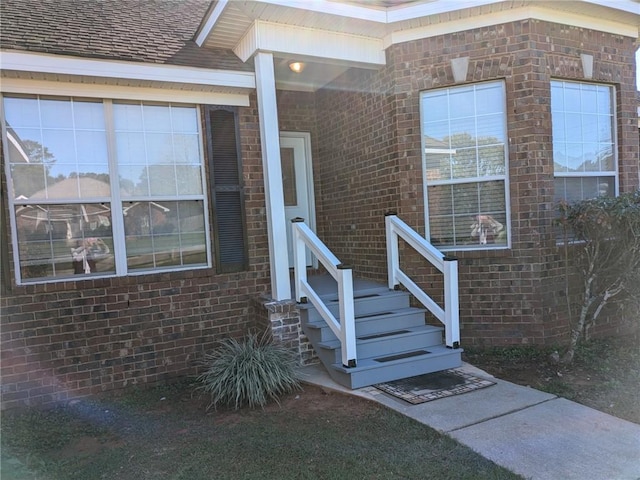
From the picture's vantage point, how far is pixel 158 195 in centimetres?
511

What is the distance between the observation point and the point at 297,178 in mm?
6902

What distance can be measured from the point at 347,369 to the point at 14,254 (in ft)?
11.6

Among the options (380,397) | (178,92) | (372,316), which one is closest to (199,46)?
(178,92)

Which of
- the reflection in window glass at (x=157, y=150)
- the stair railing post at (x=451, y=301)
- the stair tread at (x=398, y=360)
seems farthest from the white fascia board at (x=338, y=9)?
the stair tread at (x=398, y=360)

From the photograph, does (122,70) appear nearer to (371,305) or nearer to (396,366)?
(371,305)

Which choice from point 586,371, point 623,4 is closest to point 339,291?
point 586,371

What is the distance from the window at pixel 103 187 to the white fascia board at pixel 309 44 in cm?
113

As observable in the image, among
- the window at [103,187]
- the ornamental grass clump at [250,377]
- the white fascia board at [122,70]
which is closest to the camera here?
the ornamental grass clump at [250,377]

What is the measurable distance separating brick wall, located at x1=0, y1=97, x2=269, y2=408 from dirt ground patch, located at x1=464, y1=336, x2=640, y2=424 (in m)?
2.92

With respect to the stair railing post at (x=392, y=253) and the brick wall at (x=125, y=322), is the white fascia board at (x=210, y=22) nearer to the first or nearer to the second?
the brick wall at (x=125, y=322)

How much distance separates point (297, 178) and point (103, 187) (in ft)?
9.58

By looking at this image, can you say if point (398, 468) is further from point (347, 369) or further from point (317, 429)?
point (347, 369)

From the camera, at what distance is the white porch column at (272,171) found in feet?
16.3

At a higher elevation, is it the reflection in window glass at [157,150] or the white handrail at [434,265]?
the reflection in window glass at [157,150]
